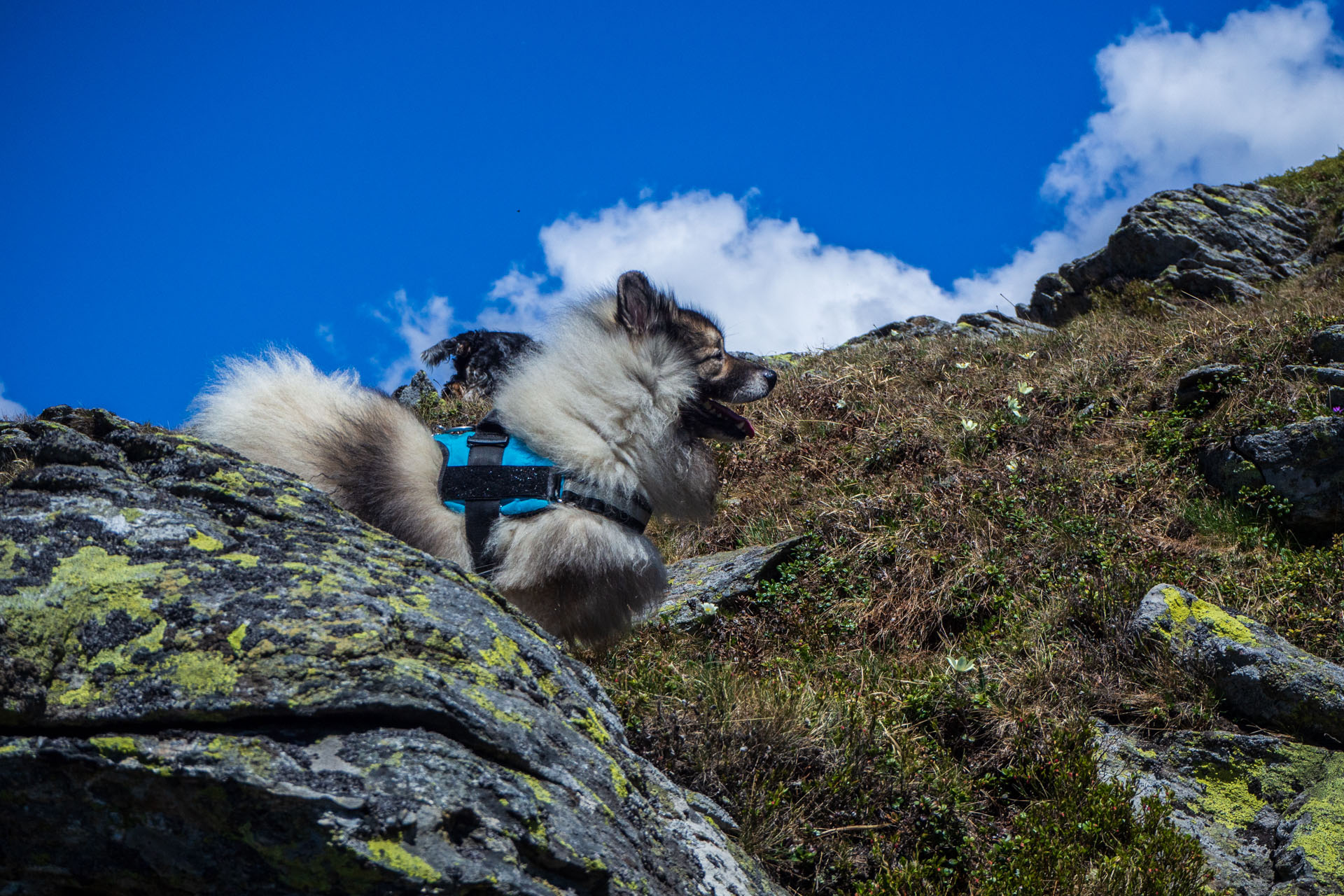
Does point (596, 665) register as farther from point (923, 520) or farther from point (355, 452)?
point (923, 520)

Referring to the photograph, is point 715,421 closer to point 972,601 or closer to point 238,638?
point 972,601

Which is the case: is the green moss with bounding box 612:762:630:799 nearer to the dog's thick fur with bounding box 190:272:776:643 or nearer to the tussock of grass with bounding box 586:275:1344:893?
the tussock of grass with bounding box 586:275:1344:893

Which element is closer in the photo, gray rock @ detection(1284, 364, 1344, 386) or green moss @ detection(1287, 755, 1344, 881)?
green moss @ detection(1287, 755, 1344, 881)

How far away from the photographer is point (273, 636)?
1.81 metres

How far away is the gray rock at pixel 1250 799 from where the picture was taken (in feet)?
10.6

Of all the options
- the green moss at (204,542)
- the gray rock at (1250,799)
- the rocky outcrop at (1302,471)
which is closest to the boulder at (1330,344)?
the rocky outcrop at (1302,471)

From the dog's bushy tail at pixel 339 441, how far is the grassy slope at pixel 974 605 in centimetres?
129

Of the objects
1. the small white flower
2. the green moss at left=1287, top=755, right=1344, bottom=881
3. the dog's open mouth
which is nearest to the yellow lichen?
the green moss at left=1287, top=755, right=1344, bottom=881

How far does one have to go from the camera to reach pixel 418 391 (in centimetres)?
1071

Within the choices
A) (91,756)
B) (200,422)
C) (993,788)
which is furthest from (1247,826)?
(200,422)

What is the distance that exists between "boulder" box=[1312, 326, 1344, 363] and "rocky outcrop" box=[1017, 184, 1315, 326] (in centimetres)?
604

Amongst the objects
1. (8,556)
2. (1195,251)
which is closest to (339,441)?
(8,556)

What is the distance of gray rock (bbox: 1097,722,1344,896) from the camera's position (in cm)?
323

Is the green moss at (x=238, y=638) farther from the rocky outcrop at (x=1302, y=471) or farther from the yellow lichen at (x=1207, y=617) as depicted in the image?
the rocky outcrop at (x=1302, y=471)
